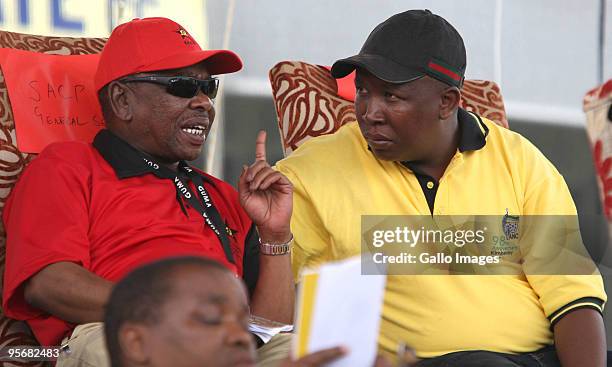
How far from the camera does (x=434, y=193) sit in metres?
2.67

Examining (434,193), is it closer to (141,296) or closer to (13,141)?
(13,141)

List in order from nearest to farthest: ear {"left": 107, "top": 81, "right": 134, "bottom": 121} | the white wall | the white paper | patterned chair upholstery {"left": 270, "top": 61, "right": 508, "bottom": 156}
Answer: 1. the white paper
2. ear {"left": 107, "top": 81, "right": 134, "bottom": 121}
3. patterned chair upholstery {"left": 270, "top": 61, "right": 508, "bottom": 156}
4. the white wall

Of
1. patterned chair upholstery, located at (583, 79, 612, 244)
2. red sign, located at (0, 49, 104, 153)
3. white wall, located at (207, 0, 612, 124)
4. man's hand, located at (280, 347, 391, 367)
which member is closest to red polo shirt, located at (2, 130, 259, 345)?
red sign, located at (0, 49, 104, 153)

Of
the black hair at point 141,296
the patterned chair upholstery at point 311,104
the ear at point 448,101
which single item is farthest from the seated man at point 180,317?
the patterned chair upholstery at point 311,104

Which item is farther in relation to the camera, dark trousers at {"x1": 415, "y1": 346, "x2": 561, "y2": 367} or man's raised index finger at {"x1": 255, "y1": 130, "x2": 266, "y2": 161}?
man's raised index finger at {"x1": 255, "y1": 130, "x2": 266, "y2": 161}

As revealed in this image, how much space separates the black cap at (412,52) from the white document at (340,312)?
48.7 inches

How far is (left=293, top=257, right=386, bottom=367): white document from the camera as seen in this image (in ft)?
4.50

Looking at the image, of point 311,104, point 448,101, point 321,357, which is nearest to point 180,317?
point 321,357

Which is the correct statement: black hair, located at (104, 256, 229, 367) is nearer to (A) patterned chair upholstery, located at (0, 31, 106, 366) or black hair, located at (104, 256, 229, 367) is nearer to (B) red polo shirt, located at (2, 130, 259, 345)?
(B) red polo shirt, located at (2, 130, 259, 345)

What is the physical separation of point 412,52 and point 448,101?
0.58 feet

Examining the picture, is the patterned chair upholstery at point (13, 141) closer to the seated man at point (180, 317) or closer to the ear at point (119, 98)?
the ear at point (119, 98)

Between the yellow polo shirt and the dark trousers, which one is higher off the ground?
the yellow polo shirt

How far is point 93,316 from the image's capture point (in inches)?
86.7

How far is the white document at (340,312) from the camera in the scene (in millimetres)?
1370
